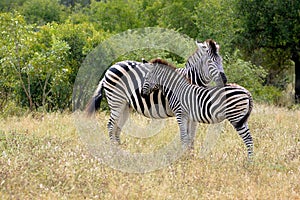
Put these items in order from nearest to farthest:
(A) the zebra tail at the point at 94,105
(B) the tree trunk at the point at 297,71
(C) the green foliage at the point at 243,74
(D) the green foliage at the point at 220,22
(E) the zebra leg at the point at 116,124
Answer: (E) the zebra leg at the point at 116,124
(A) the zebra tail at the point at 94,105
(C) the green foliage at the point at 243,74
(D) the green foliage at the point at 220,22
(B) the tree trunk at the point at 297,71

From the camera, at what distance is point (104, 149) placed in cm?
841

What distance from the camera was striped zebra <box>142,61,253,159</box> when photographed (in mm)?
7914

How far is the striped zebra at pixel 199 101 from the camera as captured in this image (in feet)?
26.0

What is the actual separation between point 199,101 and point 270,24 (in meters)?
14.1

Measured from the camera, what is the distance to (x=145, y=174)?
Answer: 7.17 metres

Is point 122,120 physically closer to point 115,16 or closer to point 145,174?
point 145,174

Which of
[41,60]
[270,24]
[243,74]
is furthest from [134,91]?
[270,24]

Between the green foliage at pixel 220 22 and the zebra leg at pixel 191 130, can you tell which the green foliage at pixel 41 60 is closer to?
the zebra leg at pixel 191 130

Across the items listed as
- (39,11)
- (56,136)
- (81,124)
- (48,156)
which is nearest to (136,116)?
(81,124)

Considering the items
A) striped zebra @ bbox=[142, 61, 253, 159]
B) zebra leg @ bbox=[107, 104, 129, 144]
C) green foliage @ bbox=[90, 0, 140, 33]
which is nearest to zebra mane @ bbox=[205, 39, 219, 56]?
striped zebra @ bbox=[142, 61, 253, 159]

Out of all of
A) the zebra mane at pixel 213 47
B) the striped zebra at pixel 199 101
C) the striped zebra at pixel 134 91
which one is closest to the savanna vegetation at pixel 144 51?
the striped zebra at pixel 134 91

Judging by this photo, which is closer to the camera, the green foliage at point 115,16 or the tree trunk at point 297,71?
the tree trunk at point 297,71

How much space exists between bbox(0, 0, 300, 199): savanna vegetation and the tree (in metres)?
0.04

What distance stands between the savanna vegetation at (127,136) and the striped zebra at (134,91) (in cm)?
53
